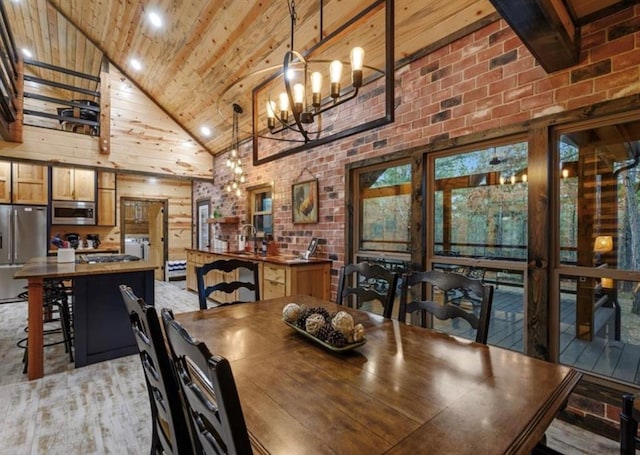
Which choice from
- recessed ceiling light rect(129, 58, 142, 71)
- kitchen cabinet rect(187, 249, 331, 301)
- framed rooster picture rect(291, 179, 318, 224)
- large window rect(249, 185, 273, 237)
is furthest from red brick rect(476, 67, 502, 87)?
recessed ceiling light rect(129, 58, 142, 71)

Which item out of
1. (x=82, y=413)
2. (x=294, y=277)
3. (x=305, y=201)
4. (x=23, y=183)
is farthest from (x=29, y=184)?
(x=294, y=277)

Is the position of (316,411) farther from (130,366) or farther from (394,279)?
(130,366)

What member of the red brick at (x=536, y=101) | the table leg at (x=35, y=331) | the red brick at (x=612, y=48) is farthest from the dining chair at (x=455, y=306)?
the table leg at (x=35, y=331)

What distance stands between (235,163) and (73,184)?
3.66m

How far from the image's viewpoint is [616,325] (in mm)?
2020

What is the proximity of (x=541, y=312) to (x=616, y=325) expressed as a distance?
40 cm

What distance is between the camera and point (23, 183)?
211 inches

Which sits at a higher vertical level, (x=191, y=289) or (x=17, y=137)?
(x=17, y=137)

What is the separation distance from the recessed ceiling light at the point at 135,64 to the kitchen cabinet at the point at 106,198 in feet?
6.68

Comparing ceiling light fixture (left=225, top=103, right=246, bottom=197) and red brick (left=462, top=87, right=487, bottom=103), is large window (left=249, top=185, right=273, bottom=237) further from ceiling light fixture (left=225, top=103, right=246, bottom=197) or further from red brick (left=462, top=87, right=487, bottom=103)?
red brick (left=462, top=87, right=487, bottom=103)

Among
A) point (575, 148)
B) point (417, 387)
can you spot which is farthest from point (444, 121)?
point (417, 387)

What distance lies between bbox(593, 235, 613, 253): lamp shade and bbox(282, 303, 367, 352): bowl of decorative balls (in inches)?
70.2

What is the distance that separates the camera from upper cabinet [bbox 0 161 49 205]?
521 cm

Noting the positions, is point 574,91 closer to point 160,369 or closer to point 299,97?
point 299,97
